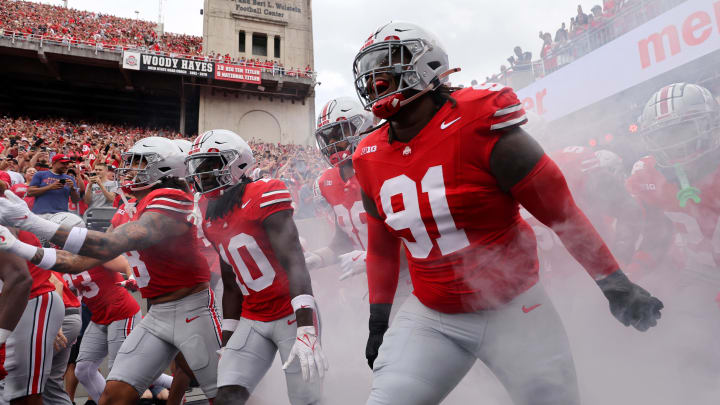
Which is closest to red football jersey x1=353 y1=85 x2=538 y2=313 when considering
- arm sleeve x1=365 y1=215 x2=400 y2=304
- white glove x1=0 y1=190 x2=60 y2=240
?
arm sleeve x1=365 y1=215 x2=400 y2=304

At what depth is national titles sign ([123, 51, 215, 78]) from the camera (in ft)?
85.1

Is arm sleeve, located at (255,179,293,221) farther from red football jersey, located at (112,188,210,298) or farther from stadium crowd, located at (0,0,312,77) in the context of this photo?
stadium crowd, located at (0,0,312,77)

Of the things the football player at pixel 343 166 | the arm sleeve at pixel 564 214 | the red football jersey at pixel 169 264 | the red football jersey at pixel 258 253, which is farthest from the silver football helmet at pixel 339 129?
the arm sleeve at pixel 564 214

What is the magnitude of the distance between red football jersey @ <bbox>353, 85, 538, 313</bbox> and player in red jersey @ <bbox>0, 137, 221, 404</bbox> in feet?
5.54

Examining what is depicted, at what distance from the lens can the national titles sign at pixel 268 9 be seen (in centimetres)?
3139

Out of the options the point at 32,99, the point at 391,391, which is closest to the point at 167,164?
the point at 391,391

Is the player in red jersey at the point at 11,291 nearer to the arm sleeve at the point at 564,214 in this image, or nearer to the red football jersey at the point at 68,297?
the red football jersey at the point at 68,297

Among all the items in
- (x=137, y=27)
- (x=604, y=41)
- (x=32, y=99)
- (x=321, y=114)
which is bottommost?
(x=321, y=114)

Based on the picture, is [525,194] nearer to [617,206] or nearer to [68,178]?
[617,206]

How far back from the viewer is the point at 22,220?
2414mm

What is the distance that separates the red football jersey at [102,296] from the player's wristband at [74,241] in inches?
79.1

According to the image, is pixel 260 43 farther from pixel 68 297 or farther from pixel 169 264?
pixel 169 264

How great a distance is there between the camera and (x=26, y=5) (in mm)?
30078

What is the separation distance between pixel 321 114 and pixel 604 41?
635cm
